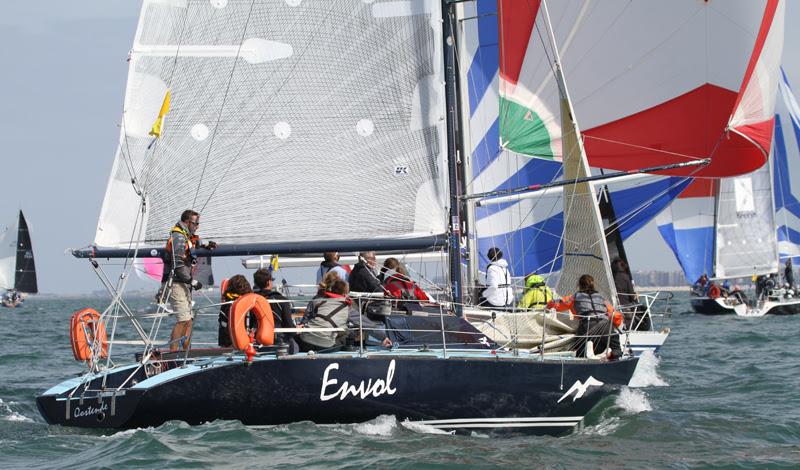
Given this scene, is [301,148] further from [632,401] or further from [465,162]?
[465,162]

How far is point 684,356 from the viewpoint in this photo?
1789cm

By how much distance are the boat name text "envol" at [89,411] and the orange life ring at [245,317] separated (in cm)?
124

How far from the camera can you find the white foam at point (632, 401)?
395 inches

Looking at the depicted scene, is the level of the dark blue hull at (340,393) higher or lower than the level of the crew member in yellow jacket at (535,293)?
lower

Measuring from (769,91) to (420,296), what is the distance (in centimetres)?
528

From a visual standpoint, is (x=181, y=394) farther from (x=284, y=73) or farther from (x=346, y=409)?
(x=284, y=73)

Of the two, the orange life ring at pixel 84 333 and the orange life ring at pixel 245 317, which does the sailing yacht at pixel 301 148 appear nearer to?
the orange life ring at pixel 84 333

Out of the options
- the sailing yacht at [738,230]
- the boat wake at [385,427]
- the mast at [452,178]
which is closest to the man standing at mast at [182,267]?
the boat wake at [385,427]

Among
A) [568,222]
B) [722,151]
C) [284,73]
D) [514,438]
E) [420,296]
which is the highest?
[284,73]

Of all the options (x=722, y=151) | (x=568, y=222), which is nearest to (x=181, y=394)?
(x=568, y=222)

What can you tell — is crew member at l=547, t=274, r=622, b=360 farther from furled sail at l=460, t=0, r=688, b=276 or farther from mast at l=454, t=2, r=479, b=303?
furled sail at l=460, t=0, r=688, b=276

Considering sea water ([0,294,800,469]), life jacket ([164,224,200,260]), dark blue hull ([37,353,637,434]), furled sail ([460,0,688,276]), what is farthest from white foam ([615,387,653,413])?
furled sail ([460,0,688,276])

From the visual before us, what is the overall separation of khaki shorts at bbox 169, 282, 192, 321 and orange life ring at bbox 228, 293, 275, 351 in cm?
164

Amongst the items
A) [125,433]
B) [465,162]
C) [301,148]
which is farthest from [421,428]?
[465,162]
